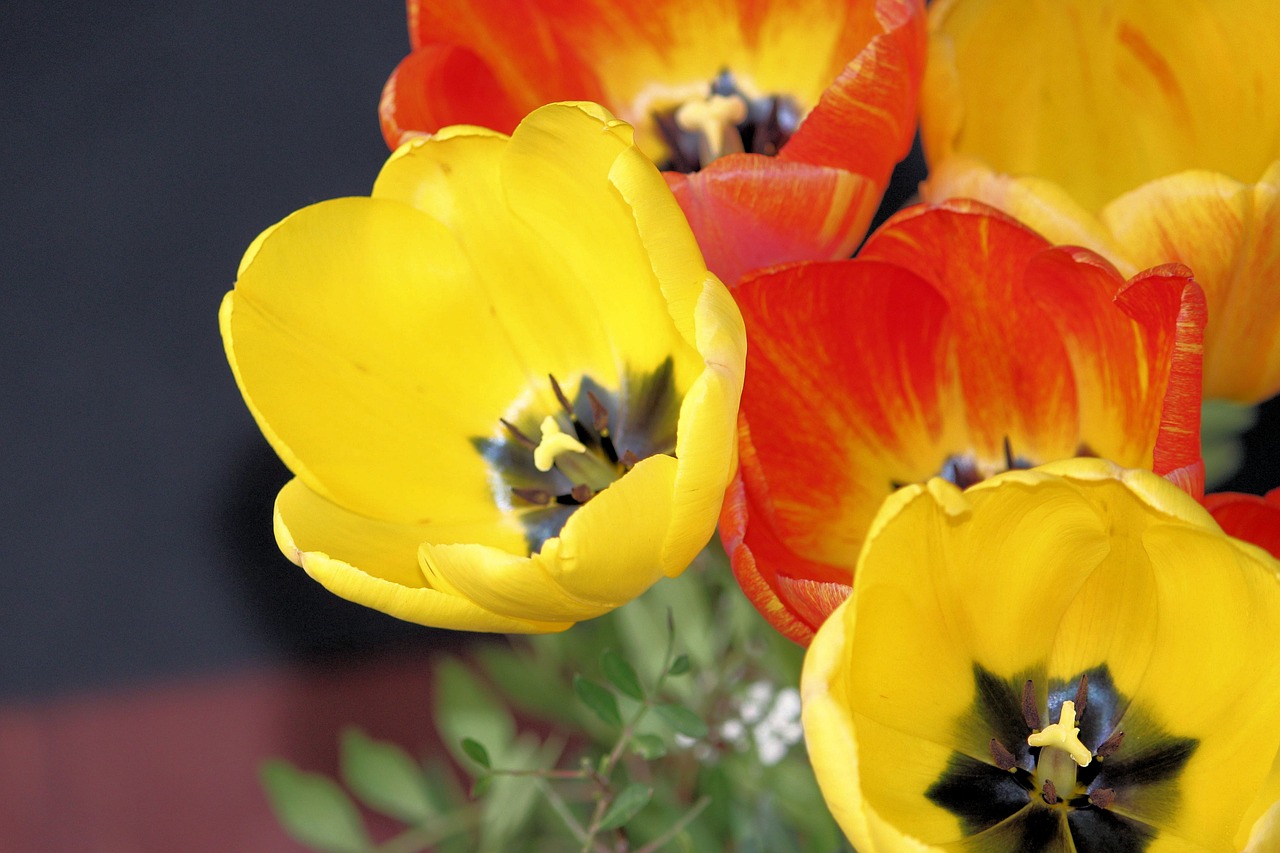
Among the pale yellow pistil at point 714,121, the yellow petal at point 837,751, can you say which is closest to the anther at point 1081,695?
the yellow petal at point 837,751

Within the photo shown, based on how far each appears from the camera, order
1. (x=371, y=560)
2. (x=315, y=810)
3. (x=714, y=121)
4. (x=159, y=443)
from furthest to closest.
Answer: (x=159, y=443)
(x=315, y=810)
(x=714, y=121)
(x=371, y=560)

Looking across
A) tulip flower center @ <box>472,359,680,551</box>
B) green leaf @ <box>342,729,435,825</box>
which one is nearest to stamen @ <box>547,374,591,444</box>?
tulip flower center @ <box>472,359,680,551</box>

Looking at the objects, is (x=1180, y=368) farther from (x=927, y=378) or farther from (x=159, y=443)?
(x=159, y=443)

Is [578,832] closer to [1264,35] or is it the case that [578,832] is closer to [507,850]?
[507,850]

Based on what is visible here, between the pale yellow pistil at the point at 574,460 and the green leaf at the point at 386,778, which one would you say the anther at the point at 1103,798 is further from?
the green leaf at the point at 386,778

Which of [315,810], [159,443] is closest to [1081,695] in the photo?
[315,810]

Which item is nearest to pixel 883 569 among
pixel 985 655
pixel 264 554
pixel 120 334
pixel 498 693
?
pixel 985 655
